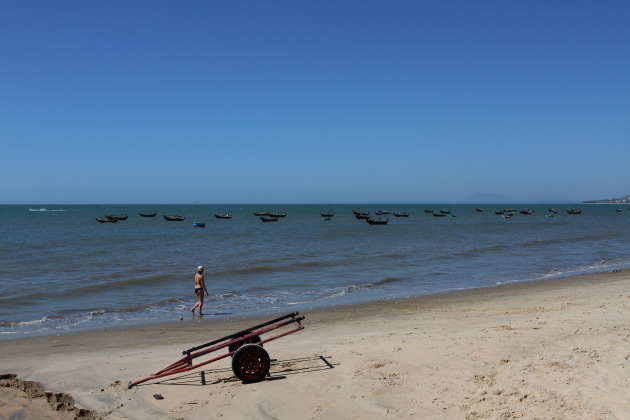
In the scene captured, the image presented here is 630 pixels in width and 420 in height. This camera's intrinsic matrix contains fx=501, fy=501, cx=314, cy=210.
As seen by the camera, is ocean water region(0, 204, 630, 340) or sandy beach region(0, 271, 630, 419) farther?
ocean water region(0, 204, 630, 340)

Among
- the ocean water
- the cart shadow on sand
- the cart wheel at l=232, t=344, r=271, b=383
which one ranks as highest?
the cart wheel at l=232, t=344, r=271, b=383

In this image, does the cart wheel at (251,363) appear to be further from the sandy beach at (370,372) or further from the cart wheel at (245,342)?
the cart wheel at (245,342)

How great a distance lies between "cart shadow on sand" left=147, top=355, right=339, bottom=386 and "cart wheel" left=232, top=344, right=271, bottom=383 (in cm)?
17

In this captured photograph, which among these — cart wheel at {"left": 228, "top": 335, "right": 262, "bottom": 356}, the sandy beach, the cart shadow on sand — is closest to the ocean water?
the sandy beach

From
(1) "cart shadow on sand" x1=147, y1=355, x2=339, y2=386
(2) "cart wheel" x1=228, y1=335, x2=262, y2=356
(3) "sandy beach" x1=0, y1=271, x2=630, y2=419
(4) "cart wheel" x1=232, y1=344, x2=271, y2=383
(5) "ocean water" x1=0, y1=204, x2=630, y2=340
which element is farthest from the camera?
(5) "ocean water" x1=0, y1=204, x2=630, y2=340

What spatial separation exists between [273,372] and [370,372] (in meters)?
1.46

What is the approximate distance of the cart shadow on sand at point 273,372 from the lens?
725 cm

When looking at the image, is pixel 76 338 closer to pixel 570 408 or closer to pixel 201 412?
pixel 201 412

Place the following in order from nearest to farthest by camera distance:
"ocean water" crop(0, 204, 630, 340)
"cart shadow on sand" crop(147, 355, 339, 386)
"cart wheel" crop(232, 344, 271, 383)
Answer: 1. "cart wheel" crop(232, 344, 271, 383)
2. "cart shadow on sand" crop(147, 355, 339, 386)
3. "ocean water" crop(0, 204, 630, 340)

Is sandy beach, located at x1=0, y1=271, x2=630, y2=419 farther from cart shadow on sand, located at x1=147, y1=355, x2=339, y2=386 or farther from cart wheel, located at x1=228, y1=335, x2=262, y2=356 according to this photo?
cart wheel, located at x1=228, y1=335, x2=262, y2=356

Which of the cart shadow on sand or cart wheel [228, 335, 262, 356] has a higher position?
cart wheel [228, 335, 262, 356]

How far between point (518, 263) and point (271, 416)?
2282 cm

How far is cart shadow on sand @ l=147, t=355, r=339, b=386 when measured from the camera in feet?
23.8

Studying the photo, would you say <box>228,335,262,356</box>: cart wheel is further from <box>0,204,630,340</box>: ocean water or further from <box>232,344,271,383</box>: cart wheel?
<box>0,204,630,340</box>: ocean water
